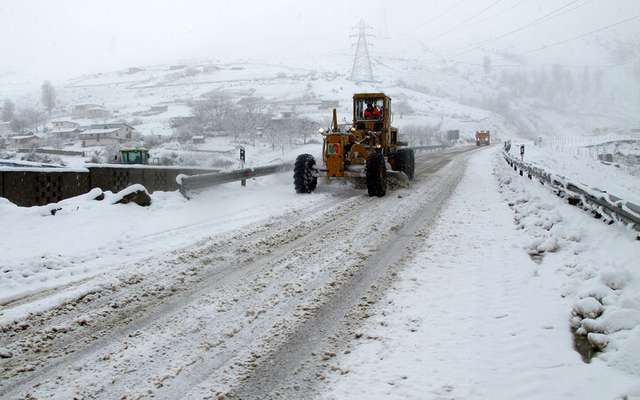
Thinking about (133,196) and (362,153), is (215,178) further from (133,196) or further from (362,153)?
(362,153)

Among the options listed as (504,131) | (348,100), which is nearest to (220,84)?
(348,100)

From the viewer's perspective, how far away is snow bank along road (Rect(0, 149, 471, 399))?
9.86 feet

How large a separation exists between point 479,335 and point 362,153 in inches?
373

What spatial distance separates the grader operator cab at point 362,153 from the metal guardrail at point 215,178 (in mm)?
1666

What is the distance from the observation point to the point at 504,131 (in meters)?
118

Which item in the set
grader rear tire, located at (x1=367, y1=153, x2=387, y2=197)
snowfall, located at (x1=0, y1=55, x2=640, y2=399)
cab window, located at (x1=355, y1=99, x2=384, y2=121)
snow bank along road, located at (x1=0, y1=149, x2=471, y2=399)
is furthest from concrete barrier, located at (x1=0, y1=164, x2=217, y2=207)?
cab window, located at (x1=355, y1=99, x2=384, y2=121)

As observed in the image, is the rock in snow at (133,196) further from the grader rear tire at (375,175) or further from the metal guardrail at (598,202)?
the metal guardrail at (598,202)

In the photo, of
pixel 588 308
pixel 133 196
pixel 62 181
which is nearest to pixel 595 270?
pixel 588 308

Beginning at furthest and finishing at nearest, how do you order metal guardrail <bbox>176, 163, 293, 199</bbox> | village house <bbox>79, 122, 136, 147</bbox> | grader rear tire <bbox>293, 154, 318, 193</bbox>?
village house <bbox>79, 122, 136, 147</bbox>
grader rear tire <bbox>293, 154, 318, 193</bbox>
metal guardrail <bbox>176, 163, 293, 199</bbox>

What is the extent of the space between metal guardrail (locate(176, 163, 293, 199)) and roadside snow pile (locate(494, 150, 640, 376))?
716 cm

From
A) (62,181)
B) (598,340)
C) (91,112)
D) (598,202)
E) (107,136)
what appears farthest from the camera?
(91,112)

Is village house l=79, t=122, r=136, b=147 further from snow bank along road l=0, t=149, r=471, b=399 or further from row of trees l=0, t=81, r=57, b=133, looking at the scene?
snow bank along road l=0, t=149, r=471, b=399

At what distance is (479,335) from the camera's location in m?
3.59

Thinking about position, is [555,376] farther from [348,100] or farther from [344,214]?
[348,100]
